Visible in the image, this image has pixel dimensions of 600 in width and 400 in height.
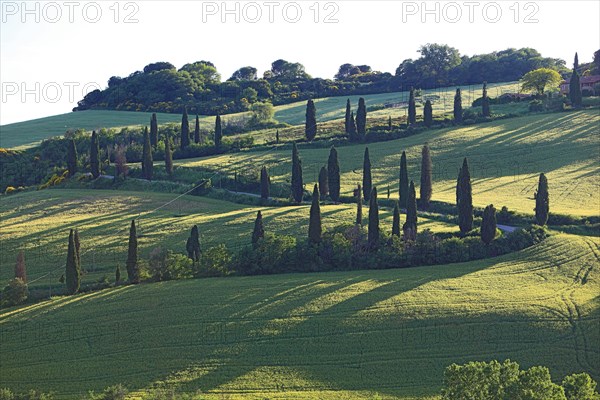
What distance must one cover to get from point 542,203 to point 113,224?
43623 millimetres

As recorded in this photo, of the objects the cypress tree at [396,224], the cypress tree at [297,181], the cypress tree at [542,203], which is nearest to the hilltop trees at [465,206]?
the cypress tree at [396,224]

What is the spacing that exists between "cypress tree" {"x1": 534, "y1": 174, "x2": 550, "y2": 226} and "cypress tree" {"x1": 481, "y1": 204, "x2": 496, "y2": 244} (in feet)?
27.8

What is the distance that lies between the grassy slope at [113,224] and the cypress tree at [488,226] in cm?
584

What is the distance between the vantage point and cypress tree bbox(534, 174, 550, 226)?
79312 millimetres

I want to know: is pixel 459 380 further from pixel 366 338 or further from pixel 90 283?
pixel 90 283

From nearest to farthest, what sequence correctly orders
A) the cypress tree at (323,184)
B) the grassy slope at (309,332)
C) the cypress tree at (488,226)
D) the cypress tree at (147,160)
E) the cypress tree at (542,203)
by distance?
the grassy slope at (309,332), the cypress tree at (488,226), the cypress tree at (542,203), the cypress tree at (323,184), the cypress tree at (147,160)

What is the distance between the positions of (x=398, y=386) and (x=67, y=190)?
2733 inches

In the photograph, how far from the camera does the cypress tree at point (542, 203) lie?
79.3 m

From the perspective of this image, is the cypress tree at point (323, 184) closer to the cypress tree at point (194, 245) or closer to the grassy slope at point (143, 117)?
the cypress tree at point (194, 245)

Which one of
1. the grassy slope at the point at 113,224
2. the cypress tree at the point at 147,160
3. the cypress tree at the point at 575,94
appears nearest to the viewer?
the grassy slope at the point at 113,224

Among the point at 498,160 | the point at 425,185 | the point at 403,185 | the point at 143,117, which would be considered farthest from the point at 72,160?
the point at 143,117

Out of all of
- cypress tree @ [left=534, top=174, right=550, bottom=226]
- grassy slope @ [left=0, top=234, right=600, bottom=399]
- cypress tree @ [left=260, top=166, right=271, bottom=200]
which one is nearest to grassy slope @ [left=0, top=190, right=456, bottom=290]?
cypress tree @ [left=260, top=166, right=271, bottom=200]

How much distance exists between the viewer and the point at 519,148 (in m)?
117

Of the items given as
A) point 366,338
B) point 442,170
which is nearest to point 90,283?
point 366,338
